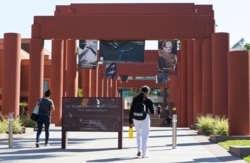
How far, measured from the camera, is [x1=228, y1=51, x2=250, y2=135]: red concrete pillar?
1775 cm

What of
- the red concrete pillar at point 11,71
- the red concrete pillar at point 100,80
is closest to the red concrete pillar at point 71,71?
the red concrete pillar at point 11,71

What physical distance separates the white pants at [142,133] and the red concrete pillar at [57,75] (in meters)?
21.0

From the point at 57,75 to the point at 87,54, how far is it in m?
2.57

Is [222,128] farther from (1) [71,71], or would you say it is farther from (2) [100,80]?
(2) [100,80]

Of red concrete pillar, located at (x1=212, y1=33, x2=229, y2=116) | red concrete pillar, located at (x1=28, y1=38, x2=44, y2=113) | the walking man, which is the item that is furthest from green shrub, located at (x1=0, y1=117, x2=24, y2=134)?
red concrete pillar, located at (x1=212, y1=33, x2=229, y2=116)

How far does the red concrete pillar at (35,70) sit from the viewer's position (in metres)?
27.4

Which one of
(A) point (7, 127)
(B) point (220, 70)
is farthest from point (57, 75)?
(A) point (7, 127)

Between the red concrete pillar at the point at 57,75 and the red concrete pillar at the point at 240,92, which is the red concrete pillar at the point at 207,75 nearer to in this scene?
the red concrete pillar at the point at 240,92

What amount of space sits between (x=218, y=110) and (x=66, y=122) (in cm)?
1113

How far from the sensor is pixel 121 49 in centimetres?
3055

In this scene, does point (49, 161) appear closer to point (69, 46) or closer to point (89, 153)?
point (89, 153)

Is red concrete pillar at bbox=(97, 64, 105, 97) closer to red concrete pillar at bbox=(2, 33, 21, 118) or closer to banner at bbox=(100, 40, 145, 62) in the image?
banner at bbox=(100, 40, 145, 62)

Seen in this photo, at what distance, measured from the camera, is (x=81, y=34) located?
89.4ft

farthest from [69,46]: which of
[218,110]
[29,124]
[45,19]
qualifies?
[218,110]
